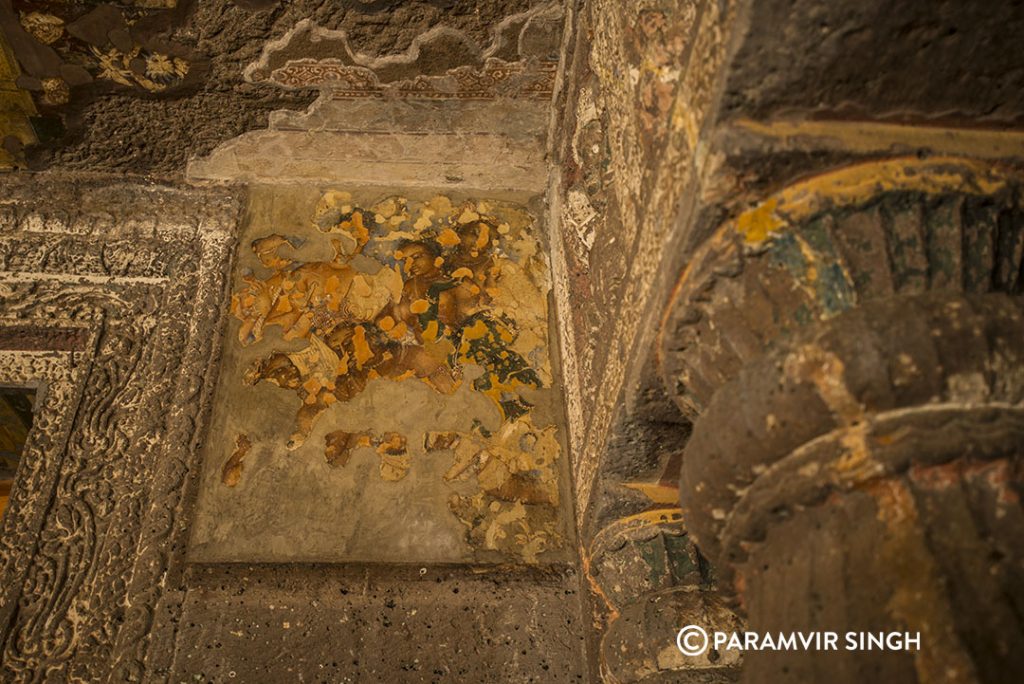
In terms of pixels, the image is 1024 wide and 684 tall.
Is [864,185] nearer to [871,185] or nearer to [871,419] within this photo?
[871,185]

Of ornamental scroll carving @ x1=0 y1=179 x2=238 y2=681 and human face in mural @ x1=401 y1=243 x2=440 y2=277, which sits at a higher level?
human face in mural @ x1=401 y1=243 x2=440 y2=277

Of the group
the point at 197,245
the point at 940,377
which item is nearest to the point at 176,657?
the point at 197,245

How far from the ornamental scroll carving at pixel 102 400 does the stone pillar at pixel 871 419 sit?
1.65 m

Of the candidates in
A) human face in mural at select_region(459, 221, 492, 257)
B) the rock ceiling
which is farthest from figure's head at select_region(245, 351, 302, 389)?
the rock ceiling

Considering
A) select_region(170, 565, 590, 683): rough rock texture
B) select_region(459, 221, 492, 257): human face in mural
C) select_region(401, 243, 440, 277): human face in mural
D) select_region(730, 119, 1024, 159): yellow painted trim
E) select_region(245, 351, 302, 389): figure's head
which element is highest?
select_region(459, 221, 492, 257): human face in mural

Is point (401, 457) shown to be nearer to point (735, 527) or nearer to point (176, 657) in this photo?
point (176, 657)

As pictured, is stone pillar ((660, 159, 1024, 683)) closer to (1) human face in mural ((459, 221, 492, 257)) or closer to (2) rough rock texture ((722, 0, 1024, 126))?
(2) rough rock texture ((722, 0, 1024, 126))

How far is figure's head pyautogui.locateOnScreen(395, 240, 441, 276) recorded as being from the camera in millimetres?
2783

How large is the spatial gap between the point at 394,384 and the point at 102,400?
972 millimetres

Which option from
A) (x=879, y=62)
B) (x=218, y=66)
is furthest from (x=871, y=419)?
(x=218, y=66)

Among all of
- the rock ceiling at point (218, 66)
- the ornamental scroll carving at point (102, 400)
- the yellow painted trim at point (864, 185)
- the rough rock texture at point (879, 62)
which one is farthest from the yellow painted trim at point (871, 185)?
the ornamental scroll carving at point (102, 400)

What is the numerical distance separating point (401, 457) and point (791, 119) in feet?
5.19

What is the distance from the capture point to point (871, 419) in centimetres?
113

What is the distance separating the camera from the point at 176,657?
6.43 feet
